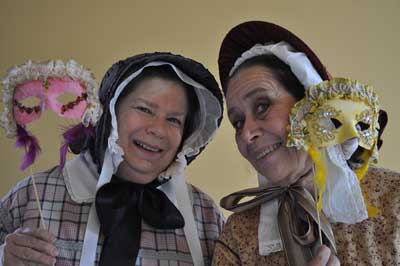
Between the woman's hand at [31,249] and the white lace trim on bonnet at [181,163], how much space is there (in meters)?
0.12

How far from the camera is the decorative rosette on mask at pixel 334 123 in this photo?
0.85 metres

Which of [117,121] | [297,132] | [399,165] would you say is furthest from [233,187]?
[297,132]

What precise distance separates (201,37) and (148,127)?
96 centimetres

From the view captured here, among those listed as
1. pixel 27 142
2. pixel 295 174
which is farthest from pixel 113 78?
pixel 295 174

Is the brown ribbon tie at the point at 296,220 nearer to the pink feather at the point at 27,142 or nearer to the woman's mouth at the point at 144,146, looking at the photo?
the woman's mouth at the point at 144,146

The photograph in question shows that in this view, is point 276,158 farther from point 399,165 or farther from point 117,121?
point 399,165

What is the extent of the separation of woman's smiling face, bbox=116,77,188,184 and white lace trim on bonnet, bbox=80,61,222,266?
3 centimetres

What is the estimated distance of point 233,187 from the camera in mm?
1960

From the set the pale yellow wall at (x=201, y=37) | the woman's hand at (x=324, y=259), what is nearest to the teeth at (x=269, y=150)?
the woman's hand at (x=324, y=259)

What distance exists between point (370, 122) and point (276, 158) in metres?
0.22

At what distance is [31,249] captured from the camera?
0.98 metres

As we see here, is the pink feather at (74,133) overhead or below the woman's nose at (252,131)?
overhead

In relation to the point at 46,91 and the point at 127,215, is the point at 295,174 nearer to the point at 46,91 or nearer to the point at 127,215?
the point at 127,215

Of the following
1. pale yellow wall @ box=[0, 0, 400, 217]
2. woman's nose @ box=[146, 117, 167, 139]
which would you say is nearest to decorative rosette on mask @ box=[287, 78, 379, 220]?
woman's nose @ box=[146, 117, 167, 139]
